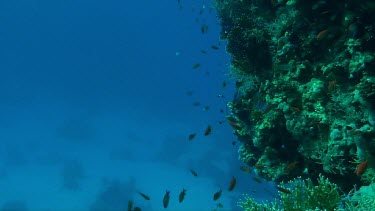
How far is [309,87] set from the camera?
775 centimetres

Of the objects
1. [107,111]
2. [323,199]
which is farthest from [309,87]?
[107,111]

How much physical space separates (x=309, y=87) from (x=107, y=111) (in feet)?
264

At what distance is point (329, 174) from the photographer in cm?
745

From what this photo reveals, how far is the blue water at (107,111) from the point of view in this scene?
117 feet

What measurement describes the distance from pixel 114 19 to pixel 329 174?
19016 centimetres

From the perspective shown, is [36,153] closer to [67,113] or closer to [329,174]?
[67,113]

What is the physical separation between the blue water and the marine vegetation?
1375 millimetres

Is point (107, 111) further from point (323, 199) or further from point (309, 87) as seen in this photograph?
point (323, 199)

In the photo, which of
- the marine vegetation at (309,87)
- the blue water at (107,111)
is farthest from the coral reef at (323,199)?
the blue water at (107,111)

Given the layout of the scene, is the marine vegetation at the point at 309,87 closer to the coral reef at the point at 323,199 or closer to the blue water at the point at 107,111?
the coral reef at the point at 323,199

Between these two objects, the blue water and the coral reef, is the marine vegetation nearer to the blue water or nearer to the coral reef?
the coral reef

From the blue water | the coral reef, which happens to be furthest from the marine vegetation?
the blue water

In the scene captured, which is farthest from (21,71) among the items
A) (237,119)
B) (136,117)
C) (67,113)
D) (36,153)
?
(237,119)

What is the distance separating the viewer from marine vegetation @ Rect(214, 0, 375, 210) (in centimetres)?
638
